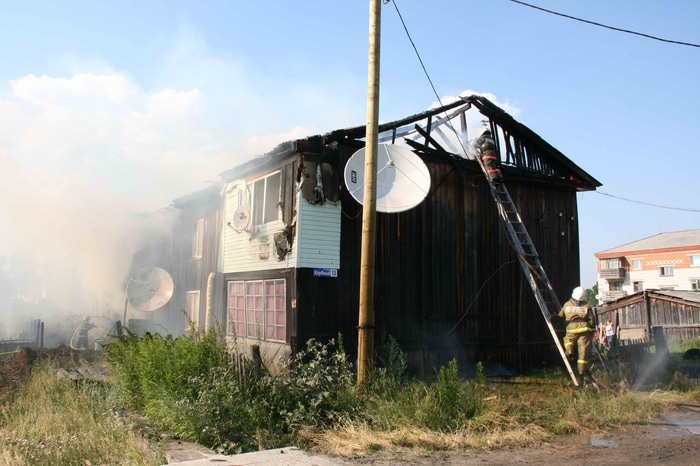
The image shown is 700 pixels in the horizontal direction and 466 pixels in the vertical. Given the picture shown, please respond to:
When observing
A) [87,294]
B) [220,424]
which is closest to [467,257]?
[220,424]

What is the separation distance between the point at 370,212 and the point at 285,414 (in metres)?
3.26

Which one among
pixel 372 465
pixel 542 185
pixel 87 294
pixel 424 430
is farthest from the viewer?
pixel 87 294

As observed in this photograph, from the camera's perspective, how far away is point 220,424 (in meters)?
7.38

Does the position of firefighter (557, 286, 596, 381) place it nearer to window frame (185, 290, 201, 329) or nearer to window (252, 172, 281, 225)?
window (252, 172, 281, 225)

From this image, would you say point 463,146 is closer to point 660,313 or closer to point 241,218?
point 241,218

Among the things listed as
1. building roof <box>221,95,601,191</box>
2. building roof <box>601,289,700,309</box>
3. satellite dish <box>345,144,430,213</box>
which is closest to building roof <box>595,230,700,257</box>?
building roof <box>601,289,700,309</box>

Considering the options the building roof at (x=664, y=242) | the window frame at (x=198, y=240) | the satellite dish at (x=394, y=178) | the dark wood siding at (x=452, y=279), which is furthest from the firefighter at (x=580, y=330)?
the building roof at (x=664, y=242)

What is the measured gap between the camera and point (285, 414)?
765 cm

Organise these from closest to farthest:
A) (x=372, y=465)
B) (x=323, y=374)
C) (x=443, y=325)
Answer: (x=372, y=465) < (x=323, y=374) < (x=443, y=325)

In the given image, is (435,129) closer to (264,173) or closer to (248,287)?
(264,173)

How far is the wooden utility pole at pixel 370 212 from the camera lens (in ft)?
27.4

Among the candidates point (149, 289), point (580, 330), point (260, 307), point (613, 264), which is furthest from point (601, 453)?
point (613, 264)

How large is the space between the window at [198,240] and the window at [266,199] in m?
5.65

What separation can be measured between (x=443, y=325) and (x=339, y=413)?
5699mm
